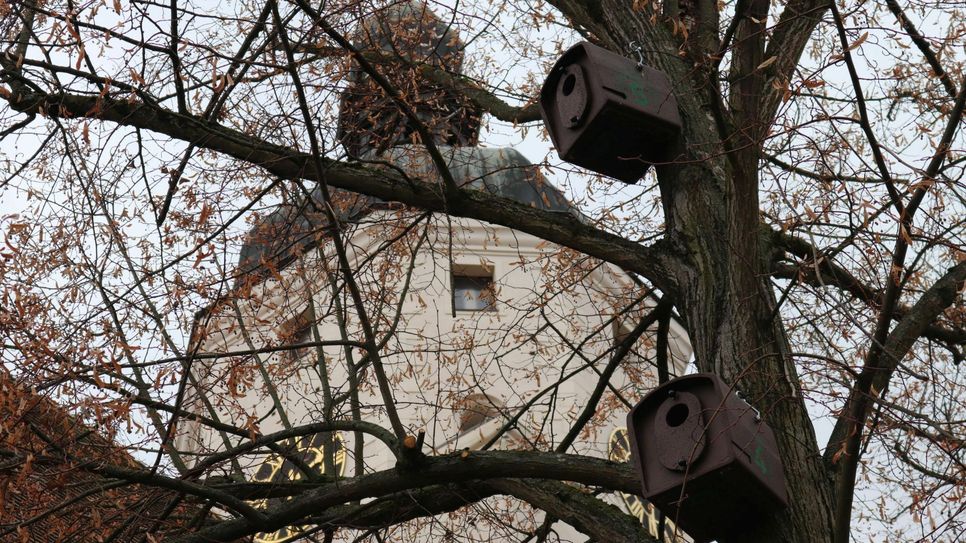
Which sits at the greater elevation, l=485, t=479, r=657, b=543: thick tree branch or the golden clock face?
the golden clock face

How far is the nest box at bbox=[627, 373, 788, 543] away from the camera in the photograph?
4.41m

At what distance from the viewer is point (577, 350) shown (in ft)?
23.8

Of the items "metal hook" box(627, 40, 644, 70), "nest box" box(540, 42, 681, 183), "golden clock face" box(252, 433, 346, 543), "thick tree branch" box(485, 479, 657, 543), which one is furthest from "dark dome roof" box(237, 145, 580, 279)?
"thick tree branch" box(485, 479, 657, 543)

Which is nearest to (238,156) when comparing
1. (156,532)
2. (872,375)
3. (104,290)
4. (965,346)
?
(104,290)

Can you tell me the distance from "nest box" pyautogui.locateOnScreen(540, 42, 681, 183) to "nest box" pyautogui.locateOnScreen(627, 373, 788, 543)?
106 cm

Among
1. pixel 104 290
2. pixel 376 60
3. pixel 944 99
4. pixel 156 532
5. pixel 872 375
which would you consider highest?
pixel 376 60

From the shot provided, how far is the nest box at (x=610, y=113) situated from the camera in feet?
16.9

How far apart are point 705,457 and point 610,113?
58.9 inches

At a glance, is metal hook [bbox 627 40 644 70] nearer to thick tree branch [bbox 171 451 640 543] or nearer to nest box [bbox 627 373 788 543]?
nest box [bbox 627 373 788 543]

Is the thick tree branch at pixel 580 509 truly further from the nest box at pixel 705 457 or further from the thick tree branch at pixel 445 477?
the nest box at pixel 705 457

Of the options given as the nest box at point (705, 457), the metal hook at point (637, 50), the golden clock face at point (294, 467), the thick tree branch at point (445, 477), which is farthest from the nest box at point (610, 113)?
the golden clock face at point (294, 467)

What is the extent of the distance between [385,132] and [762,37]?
2.89 meters

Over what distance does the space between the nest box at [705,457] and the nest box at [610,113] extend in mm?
1063

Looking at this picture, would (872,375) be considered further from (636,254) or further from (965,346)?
(965,346)
